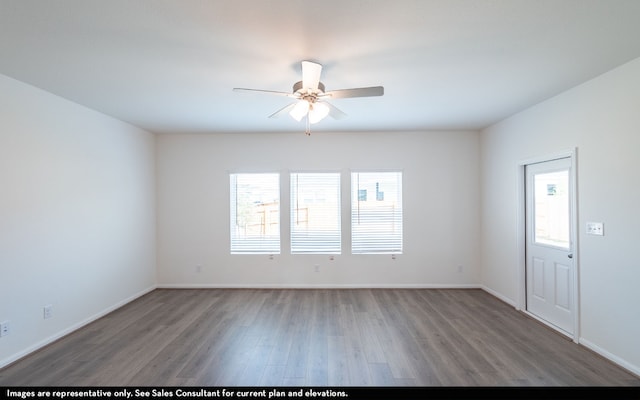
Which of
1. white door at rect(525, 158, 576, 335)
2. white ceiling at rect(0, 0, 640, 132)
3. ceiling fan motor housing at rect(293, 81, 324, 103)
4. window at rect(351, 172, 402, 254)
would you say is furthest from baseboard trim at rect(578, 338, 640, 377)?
ceiling fan motor housing at rect(293, 81, 324, 103)

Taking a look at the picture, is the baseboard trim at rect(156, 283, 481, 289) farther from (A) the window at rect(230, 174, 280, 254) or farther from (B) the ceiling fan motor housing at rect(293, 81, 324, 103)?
(B) the ceiling fan motor housing at rect(293, 81, 324, 103)

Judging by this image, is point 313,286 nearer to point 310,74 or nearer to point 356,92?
point 356,92

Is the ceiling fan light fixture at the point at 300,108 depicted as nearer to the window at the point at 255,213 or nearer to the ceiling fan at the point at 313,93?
the ceiling fan at the point at 313,93

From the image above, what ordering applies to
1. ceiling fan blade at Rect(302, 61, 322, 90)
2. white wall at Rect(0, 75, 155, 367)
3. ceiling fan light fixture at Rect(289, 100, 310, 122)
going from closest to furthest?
ceiling fan blade at Rect(302, 61, 322, 90) → ceiling fan light fixture at Rect(289, 100, 310, 122) → white wall at Rect(0, 75, 155, 367)

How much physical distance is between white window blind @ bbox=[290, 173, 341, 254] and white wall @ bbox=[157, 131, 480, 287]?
14 centimetres

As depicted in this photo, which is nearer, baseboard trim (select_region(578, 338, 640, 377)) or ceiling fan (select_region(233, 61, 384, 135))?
ceiling fan (select_region(233, 61, 384, 135))

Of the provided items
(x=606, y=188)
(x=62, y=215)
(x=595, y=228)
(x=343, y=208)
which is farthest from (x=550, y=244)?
Answer: (x=62, y=215)

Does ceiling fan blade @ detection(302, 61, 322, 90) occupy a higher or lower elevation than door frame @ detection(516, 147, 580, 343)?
higher

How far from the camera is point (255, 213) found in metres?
4.83

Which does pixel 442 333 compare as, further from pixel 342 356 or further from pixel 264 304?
pixel 264 304

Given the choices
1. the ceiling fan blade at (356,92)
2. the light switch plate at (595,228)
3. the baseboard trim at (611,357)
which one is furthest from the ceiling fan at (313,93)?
the baseboard trim at (611,357)

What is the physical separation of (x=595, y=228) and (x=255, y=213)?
441cm

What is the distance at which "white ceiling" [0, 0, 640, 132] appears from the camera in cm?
170

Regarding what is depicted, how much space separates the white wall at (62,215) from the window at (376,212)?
358 cm
